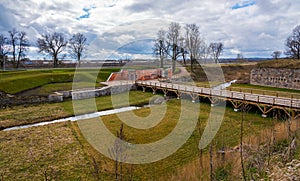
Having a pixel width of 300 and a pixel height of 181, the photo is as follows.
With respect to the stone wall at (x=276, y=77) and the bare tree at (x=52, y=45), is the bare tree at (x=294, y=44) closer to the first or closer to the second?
the stone wall at (x=276, y=77)

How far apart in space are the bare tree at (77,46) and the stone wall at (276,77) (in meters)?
33.5

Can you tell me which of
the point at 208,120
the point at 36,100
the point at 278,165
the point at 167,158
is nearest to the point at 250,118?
the point at 208,120

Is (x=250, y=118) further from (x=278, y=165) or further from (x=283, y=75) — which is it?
(x=283, y=75)

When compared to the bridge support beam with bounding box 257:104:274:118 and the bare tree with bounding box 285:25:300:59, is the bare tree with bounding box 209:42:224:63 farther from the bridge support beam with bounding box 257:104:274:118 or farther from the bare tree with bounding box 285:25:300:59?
the bridge support beam with bounding box 257:104:274:118

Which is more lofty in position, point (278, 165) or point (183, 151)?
point (278, 165)

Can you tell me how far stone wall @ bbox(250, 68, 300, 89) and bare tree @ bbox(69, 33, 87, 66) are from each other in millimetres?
33516

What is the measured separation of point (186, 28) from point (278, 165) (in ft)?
119

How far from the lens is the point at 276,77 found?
2358cm

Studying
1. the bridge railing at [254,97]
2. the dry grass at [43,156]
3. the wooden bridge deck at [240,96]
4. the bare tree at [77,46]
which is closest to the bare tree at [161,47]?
the wooden bridge deck at [240,96]

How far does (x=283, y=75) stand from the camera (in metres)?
22.8

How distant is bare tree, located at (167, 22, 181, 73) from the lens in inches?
1428

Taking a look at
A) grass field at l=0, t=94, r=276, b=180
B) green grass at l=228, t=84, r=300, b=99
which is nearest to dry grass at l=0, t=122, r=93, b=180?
grass field at l=0, t=94, r=276, b=180

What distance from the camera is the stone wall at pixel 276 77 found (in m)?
21.6

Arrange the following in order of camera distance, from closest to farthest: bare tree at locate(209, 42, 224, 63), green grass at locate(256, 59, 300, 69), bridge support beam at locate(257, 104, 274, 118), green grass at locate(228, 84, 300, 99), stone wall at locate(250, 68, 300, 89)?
bridge support beam at locate(257, 104, 274, 118)
green grass at locate(228, 84, 300, 99)
stone wall at locate(250, 68, 300, 89)
green grass at locate(256, 59, 300, 69)
bare tree at locate(209, 42, 224, 63)
